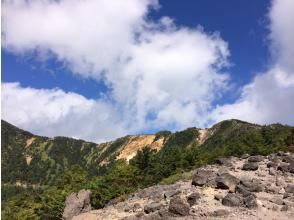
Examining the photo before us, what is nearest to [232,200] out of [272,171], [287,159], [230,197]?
[230,197]

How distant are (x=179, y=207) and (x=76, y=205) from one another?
34.6m

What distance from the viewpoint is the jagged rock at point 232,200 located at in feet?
115

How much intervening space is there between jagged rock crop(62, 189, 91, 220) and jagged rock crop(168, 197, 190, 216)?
3227cm

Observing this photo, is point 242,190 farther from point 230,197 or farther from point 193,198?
point 193,198

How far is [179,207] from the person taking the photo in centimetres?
3569

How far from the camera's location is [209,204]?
36.2 meters

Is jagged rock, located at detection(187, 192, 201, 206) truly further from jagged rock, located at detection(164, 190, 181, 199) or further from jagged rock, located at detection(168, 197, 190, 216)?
jagged rock, located at detection(164, 190, 181, 199)

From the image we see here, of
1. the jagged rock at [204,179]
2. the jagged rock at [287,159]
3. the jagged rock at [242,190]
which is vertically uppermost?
the jagged rock at [287,159]

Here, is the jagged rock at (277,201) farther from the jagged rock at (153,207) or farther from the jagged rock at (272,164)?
the jagged rock at (272,164)

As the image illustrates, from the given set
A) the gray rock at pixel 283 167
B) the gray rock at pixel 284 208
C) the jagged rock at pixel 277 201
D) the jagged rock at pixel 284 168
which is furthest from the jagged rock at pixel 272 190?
the gray rock at pixel 283 167

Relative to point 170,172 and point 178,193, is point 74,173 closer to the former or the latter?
point 170,172

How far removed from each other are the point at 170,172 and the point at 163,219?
44945 mm

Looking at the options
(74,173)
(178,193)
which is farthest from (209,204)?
(74,173)

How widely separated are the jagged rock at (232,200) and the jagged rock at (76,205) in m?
34.5
